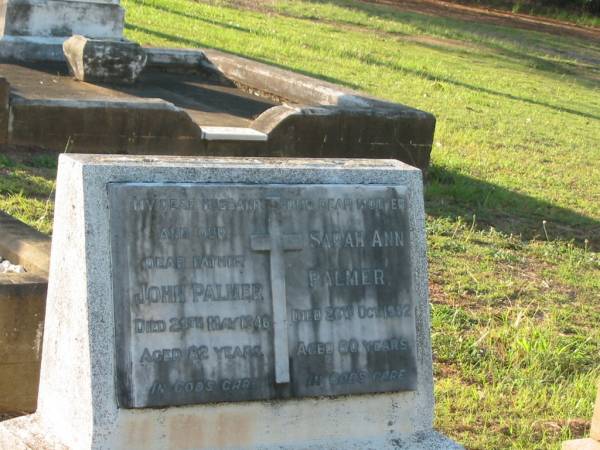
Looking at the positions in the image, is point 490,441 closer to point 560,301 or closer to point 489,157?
point 560,301

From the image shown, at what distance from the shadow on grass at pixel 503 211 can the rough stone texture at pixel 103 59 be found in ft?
10.3

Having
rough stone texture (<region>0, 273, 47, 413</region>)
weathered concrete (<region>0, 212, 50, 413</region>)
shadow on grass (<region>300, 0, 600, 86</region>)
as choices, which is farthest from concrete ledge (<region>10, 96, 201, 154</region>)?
shadow on grass (<region>300, 0, 600, 86</region>)

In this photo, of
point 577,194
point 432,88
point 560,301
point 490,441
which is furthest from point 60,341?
point 432,88

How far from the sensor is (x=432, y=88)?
1711cm

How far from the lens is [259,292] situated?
13.1ft

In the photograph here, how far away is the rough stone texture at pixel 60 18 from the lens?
39.8 ft

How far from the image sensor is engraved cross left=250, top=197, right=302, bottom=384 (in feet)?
13.1

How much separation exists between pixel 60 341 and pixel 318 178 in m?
1.07

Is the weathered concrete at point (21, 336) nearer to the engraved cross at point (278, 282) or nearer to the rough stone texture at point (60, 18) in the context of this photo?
the engraved cross at point (278, 282)

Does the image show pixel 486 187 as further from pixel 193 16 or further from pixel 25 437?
pixel 193 16

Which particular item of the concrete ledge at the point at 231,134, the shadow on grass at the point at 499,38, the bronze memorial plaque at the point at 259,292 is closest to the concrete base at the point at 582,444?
the bronze memorial plaque at the point at 259,292

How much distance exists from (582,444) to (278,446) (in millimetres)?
1388

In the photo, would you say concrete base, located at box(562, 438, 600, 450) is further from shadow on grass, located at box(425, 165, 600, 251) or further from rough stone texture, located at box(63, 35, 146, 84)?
rough stone texture, located at box(63, 35, 146, 84)

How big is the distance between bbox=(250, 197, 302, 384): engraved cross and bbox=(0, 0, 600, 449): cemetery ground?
127 centimetres
